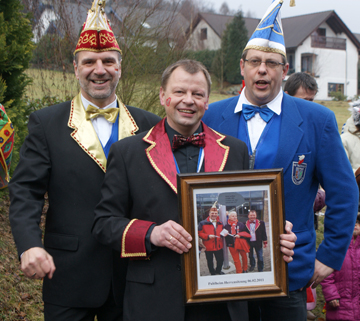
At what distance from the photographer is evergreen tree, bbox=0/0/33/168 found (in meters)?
5.77

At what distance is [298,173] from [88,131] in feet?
4.48

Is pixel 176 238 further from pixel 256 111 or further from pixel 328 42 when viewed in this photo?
pixel 328 42

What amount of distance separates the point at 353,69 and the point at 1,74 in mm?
42458

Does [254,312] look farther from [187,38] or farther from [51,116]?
[187,38]

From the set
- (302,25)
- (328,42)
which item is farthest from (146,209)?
(302,25)

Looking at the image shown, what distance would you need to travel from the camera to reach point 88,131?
2.70 metres

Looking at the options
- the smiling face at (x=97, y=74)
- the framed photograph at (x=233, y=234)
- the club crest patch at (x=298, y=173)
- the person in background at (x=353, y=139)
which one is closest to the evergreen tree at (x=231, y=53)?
the person in background at (x=353, y=139)

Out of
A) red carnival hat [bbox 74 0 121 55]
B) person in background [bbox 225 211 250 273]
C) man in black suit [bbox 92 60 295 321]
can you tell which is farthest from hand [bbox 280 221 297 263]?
red carnival hat [bbox 74 0 121 55]

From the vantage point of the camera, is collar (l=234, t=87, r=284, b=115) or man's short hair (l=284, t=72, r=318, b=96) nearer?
collar (l=234, t=87, r=284, b=115)

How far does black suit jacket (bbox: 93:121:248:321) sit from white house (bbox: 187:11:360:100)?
127 ft

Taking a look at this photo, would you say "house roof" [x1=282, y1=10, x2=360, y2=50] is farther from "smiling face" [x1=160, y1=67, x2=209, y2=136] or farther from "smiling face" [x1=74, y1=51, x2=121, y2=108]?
"smiling face" [x1=160, y1=67, x2=209, y2=136]

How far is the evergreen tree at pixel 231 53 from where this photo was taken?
32.1 meters

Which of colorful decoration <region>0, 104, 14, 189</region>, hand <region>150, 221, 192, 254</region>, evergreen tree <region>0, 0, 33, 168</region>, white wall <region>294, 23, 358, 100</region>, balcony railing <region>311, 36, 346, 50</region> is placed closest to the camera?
hand <region>150, 221, 192, 254</region>

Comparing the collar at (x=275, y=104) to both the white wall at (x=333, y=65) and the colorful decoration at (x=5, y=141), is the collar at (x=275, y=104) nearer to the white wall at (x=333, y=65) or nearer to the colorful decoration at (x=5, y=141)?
the colorful decoration at (x=5, y=141)
